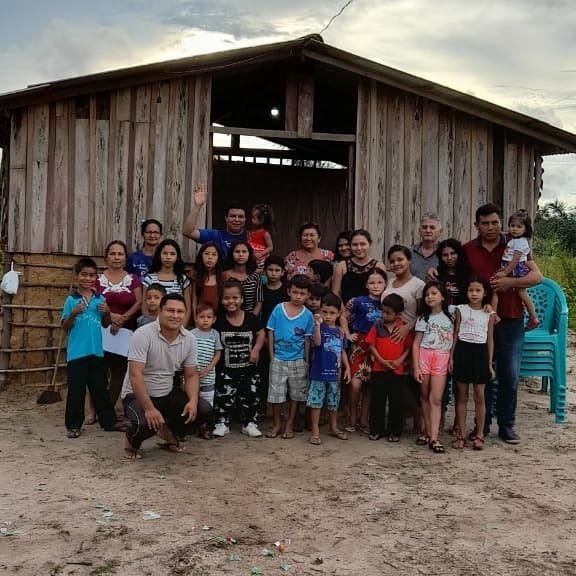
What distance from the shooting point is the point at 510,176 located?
7582 millimetres

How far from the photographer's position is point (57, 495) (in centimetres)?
419

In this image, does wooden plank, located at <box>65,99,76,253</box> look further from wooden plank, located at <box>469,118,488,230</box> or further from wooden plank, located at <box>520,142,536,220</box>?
wooden plank, located at <box>520,142,536,220</box>

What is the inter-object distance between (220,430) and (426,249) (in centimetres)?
235

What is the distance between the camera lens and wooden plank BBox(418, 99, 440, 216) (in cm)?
751

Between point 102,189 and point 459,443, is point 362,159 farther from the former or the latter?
point 459,443

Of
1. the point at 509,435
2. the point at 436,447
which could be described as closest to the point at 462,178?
the point at 509,435

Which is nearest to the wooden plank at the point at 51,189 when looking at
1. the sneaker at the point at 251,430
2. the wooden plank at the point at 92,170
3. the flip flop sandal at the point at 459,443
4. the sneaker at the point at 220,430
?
the wooden plank at the point at 92,170

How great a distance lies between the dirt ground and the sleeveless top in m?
1.21

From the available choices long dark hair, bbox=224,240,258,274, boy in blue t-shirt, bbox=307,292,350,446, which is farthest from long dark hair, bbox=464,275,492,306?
long dark hair, bbox=224,240,258,274

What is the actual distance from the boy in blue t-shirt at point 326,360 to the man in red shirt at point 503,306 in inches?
48.4

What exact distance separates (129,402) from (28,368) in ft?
9.33

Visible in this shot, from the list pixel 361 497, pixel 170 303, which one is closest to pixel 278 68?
pixel 170 303

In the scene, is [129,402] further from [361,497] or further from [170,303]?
[361,497]

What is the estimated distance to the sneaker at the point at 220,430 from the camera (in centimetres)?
562
